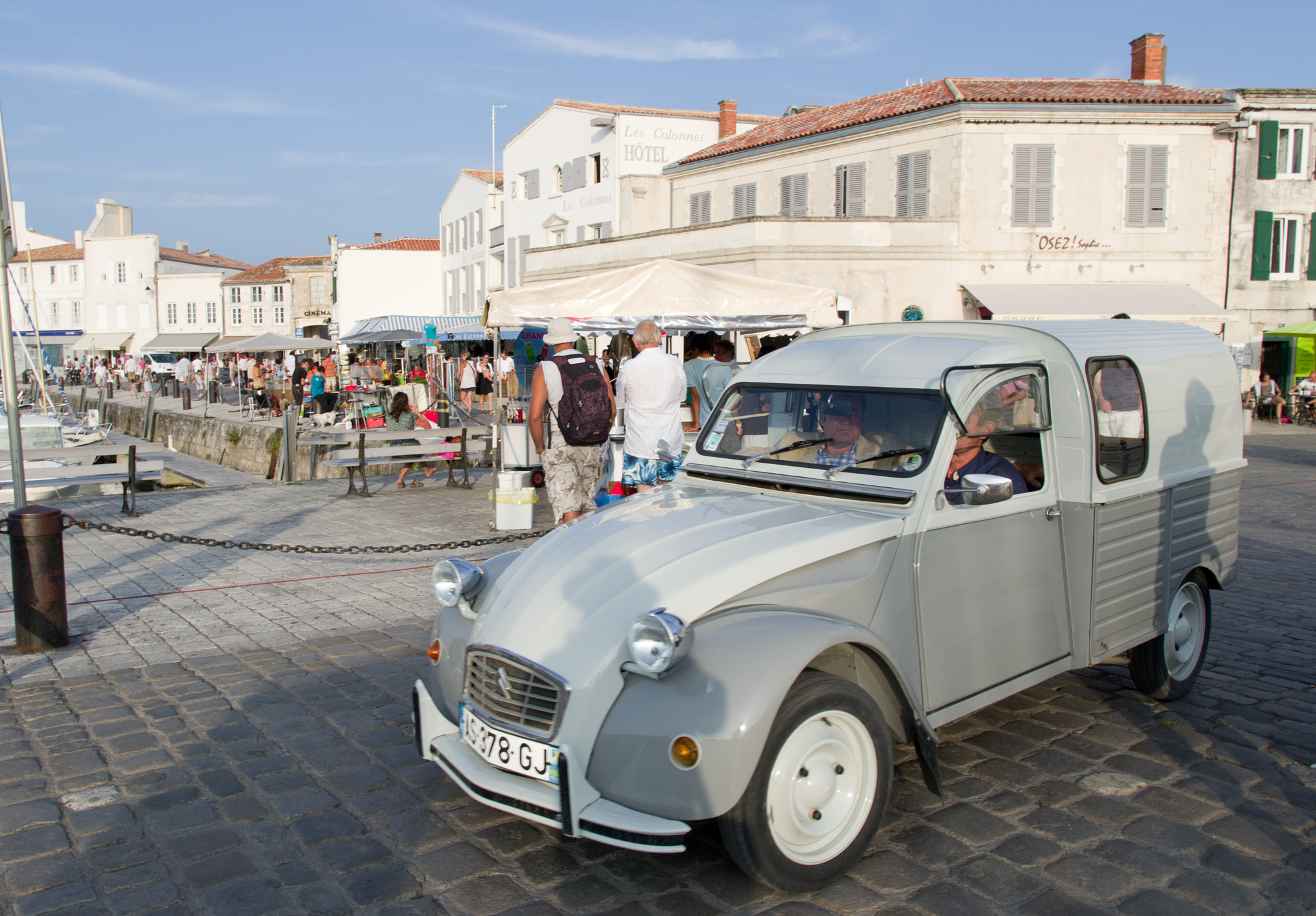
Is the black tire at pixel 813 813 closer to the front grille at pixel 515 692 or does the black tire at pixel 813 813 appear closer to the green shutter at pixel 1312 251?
the front grille at pixel 515 692

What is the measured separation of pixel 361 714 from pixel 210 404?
117 ft

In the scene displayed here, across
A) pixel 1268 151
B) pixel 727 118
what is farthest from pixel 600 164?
pixel 1268 151

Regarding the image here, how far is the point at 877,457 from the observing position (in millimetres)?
4082

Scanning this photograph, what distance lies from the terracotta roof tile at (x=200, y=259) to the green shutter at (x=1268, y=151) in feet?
269

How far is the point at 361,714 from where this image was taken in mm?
4879

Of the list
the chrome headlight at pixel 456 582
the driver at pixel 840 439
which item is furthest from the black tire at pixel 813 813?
the chrome headlight at pixel 456 582

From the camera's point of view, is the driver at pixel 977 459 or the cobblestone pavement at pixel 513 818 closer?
the cobblestone pavement at pixel 513 818

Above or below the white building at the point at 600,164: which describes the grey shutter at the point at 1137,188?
below

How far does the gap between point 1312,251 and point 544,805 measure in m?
33.4

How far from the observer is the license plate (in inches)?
123

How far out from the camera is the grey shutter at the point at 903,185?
26125mm

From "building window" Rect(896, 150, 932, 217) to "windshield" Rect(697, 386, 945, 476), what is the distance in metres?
23.0

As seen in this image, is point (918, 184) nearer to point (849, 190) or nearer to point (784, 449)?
point (849, 190)

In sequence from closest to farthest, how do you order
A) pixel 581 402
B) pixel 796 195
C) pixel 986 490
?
1. pixel 986 490
2. pixel 581 402
3. pixel 796 195
